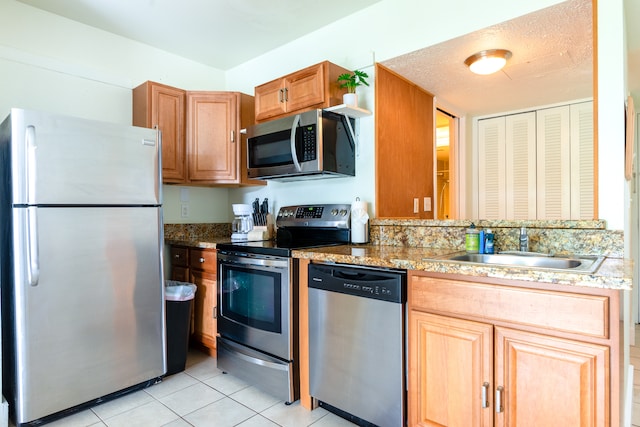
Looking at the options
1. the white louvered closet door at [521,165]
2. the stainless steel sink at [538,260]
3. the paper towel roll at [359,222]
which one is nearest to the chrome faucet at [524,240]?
the stainless steel sink at [538,260]

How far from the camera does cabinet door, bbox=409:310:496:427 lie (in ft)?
4.46

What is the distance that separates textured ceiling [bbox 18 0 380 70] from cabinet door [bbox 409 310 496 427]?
2048 mm

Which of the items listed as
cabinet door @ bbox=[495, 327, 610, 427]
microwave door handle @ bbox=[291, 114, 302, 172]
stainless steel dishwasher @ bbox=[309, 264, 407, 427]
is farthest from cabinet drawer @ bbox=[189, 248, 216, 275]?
cabinet door @ bbox=[495, 327, 610, 427]

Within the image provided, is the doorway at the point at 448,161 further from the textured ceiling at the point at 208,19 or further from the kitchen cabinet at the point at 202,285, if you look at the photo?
the kitchen cabinet at the point at 202,285

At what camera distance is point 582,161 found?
3.29m

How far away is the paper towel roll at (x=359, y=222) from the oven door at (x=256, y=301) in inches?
22.7

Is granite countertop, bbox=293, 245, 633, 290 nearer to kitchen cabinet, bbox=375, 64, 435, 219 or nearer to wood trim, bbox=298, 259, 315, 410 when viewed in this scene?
wood trim, bbox=298, 259, 315, 410

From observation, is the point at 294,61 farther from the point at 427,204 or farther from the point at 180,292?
the point at 180,292

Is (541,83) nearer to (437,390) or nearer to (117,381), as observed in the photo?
(437,390)

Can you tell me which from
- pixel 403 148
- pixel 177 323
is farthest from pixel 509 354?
pixel 177 323

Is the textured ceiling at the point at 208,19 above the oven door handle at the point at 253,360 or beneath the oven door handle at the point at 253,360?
above

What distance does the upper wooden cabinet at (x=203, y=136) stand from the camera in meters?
2.79

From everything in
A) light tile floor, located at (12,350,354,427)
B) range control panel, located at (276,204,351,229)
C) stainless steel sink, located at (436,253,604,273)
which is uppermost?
range control panel, located at (276,204,351,229)

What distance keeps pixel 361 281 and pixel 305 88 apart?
1.39 meters
